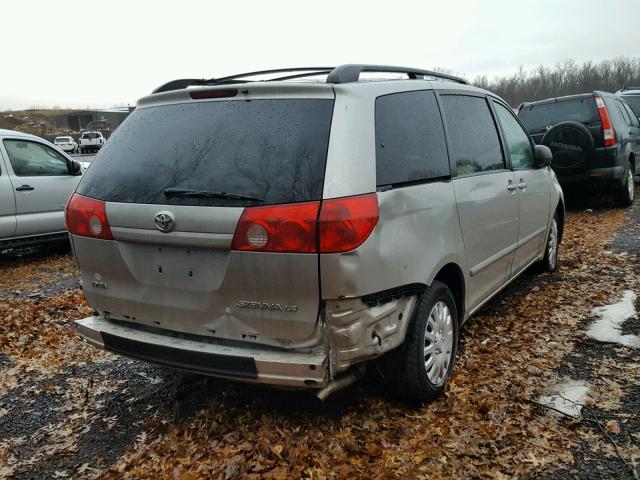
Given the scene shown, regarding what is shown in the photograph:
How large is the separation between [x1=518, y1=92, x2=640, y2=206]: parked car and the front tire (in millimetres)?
5862

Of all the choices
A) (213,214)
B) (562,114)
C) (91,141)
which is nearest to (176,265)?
(213,214)

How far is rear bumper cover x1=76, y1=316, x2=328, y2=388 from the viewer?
2633mm

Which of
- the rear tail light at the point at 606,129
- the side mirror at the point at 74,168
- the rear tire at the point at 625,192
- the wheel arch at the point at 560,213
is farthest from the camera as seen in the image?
the rear tire at the point at 625,192

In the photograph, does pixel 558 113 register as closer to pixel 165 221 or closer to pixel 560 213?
pixel 560 213

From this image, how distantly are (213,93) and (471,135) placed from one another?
187 cm

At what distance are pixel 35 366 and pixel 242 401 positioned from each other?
175 cm

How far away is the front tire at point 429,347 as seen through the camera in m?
3.06

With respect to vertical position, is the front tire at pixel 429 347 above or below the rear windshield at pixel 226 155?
below

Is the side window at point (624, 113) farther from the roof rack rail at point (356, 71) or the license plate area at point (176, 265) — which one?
the license plate area at point (176, 265)

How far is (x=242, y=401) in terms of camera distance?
3447 millimetres

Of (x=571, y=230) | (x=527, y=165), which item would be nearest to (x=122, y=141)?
(x=527, y=165)

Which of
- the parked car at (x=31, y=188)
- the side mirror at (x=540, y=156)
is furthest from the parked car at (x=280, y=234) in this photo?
the parked car at (x=31, y=188)

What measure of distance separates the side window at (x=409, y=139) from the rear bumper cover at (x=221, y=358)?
936 millimetres

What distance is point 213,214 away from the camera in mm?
2686
